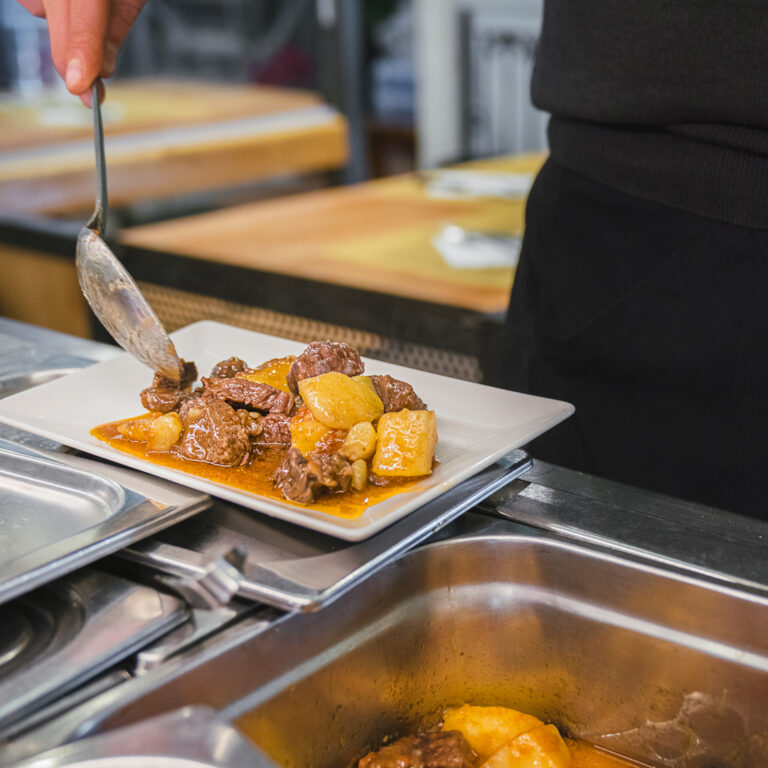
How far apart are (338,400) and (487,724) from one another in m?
0.28

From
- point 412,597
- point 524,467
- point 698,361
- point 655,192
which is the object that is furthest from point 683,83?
point 412,597

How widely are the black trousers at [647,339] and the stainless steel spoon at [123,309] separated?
1.92 ft

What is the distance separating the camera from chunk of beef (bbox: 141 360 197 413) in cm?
95

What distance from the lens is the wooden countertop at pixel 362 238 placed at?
6.57ft

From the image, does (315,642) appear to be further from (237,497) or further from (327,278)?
(327,278)

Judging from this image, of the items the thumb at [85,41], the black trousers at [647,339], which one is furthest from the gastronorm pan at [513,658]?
the thumb at [85,41]

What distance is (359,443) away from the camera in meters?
0.83

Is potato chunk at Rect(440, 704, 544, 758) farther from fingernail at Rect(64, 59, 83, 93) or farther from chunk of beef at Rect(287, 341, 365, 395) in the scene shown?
fingernail at Rect(64, 59, 83, 93)

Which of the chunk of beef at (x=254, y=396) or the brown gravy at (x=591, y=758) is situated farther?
the chunk of beef at (x=254, y=396)

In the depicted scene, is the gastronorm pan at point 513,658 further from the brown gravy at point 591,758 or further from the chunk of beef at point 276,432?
the chunk of beef at point 276,432

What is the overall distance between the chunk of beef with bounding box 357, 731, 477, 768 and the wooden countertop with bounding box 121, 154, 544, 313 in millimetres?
1192

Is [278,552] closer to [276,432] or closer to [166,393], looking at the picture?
[276,432]

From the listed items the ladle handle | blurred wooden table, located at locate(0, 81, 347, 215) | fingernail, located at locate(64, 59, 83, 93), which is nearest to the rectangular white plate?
the ladle handle

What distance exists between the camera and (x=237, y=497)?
0.76 m
